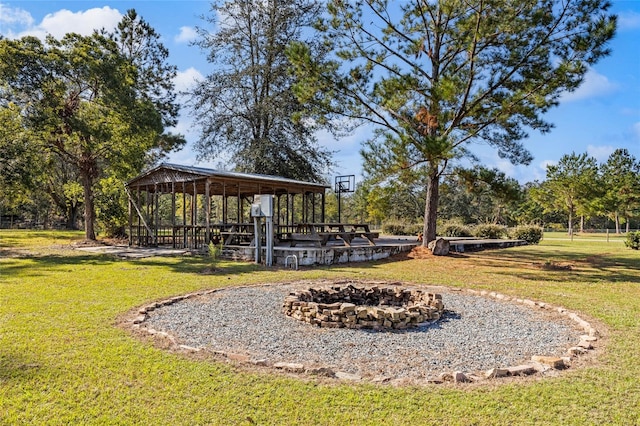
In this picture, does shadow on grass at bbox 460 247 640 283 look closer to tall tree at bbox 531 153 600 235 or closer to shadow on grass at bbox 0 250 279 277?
shadow on grass at bbox 0 250 279 277

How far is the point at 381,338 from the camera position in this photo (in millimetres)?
4523

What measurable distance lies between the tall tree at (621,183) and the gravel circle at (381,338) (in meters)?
32.8

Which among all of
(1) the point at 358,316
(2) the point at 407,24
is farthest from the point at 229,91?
(1) the point at 358,316

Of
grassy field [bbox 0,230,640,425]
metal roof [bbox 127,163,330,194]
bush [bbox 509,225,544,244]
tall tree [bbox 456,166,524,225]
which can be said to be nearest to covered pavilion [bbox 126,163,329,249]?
metal roof [bbox 127,163,330,194]

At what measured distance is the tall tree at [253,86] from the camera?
22.6 m

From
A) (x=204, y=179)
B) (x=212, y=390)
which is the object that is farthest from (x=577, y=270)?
(x=204, y=179)

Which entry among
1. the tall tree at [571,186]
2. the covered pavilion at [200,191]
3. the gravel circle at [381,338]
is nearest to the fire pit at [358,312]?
the gravel circle at [381,338]

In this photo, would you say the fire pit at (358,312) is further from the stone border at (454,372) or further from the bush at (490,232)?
the bush at (490,232)

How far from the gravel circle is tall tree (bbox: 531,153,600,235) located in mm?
29523

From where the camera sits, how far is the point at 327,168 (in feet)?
77.9

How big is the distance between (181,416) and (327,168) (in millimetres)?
21464

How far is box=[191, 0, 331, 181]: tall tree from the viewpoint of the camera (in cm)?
2261

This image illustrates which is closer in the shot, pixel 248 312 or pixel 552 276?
pixel 248 312

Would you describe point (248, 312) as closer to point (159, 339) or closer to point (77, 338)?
point (159, 339)
